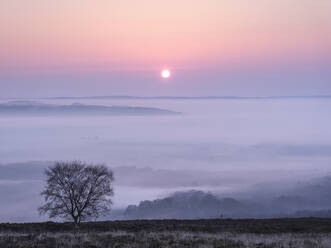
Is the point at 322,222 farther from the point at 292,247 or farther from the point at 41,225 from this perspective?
the point at 41,225

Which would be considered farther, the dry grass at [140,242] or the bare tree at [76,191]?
the bare tree at [76,191]

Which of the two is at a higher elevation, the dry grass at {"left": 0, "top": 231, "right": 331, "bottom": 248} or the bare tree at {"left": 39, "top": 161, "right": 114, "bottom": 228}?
the bare tree at {"left": 39, "top": 161, "right": 114, "bottom": 228}

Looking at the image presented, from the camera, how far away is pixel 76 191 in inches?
1235

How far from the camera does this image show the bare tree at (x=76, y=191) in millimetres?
31250

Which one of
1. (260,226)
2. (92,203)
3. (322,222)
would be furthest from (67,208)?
(322,222)

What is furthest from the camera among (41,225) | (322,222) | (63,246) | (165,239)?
(322,222)

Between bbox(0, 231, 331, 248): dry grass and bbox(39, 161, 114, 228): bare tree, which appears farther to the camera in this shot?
bbox(39, 161, 114, 228): bare tree

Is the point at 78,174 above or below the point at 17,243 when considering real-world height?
above

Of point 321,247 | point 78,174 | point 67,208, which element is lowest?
point 321,247

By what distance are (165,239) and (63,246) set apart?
495 cm

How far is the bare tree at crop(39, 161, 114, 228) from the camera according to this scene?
3125cm

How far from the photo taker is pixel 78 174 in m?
31.8

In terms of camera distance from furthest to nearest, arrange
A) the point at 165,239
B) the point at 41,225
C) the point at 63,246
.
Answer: the point at 41,225 < the point at 165,239 < the point at 63,246

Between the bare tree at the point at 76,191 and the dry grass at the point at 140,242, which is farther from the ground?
the bare tree at the point at 76,191
